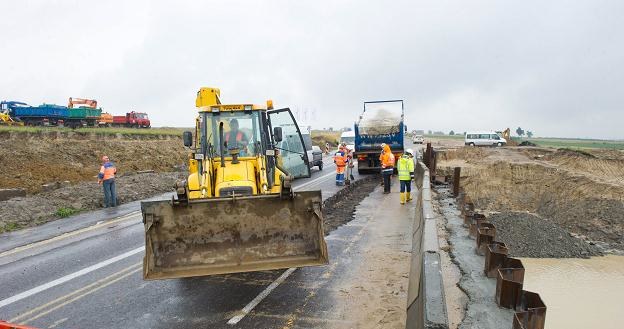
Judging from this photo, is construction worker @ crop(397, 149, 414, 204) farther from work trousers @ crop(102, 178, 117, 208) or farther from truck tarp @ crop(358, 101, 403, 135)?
work trousers @ crop(102, 178, 117, 208)

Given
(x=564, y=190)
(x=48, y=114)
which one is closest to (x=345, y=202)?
(x=564, y=190)

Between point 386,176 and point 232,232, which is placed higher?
point 232,232

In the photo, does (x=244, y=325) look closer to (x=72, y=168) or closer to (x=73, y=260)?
(x=73, y=260)

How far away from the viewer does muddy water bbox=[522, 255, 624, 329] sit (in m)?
8.32

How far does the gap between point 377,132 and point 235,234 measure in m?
15.3

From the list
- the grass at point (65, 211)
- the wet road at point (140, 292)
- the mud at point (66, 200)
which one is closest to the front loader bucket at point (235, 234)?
the wet road at point (140, 292)

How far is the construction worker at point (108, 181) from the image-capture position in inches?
546

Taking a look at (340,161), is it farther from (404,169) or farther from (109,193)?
(109,193)

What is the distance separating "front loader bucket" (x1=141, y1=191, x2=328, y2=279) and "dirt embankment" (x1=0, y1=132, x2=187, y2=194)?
13113mm

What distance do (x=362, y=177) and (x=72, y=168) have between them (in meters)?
13.9

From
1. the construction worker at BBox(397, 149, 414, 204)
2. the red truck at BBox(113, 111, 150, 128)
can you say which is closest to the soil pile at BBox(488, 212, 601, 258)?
the construction worker at BBox(397, 149, 414, 204)

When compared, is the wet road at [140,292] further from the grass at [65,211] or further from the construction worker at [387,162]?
the construction worker at [387,162]

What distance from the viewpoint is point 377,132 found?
20.5 meters

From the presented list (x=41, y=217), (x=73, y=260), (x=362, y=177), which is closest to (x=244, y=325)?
(x=73, y=260)
